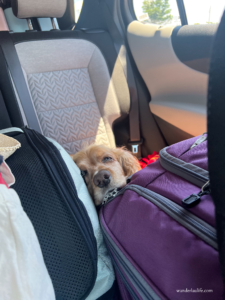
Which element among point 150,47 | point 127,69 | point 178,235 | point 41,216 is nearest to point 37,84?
point 127,69

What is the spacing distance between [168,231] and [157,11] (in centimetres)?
195

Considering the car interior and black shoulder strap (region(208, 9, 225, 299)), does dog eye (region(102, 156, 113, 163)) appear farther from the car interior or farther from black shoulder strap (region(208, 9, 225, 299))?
black shoulder strap (region(208, 9, 225, 299))

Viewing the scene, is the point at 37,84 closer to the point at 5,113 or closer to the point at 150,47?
the point at 5,113

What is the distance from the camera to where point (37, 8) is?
1.68 meters

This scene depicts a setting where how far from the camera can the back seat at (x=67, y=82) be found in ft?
5.48

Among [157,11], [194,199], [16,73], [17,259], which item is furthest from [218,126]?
[157,11]

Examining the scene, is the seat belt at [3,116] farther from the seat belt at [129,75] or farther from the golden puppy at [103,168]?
the seat belt at [129,75]

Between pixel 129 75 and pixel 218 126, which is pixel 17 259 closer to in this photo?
pixel 218 126

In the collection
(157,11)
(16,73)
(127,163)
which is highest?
(157,11)

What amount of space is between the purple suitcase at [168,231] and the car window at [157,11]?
130 cm

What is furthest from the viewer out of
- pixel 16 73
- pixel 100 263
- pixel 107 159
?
pixel 16 73

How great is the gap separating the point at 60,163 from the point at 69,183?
8 cm

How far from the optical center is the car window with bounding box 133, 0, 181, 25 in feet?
5.65

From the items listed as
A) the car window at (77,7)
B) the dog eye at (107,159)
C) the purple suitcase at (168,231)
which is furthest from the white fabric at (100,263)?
the car window at (77,7)
